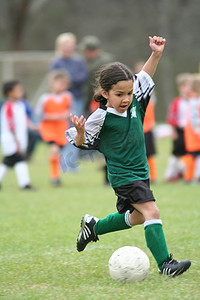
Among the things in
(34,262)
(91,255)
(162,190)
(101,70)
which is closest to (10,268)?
(34,262)

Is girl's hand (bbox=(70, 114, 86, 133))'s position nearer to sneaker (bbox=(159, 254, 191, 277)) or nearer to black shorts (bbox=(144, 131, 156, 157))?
sneaker (bbox=(159, 254, 191, 277))

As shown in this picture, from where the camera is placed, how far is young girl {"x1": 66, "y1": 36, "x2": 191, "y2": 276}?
3.93 metres

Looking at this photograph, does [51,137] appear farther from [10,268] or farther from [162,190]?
[10,268]

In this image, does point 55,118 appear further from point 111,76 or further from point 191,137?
point 111,76

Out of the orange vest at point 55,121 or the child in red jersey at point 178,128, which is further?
the child in red jersey at point 178,128

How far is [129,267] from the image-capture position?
12.5ft

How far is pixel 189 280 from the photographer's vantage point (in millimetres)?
3834

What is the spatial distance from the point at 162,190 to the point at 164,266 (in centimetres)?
497

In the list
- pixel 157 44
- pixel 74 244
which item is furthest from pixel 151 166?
pixel 157 44

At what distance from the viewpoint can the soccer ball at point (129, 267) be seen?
3.82 metres

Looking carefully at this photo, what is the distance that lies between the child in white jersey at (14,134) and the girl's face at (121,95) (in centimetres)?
527


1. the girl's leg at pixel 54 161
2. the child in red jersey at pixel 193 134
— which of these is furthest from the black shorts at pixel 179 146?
the girl's leg at pixel 54 161

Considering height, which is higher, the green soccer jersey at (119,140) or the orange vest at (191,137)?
the green soccer jersey at (119,140)

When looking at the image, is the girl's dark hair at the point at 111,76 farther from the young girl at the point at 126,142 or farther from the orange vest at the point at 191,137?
the orange vest at the point at 191,137
